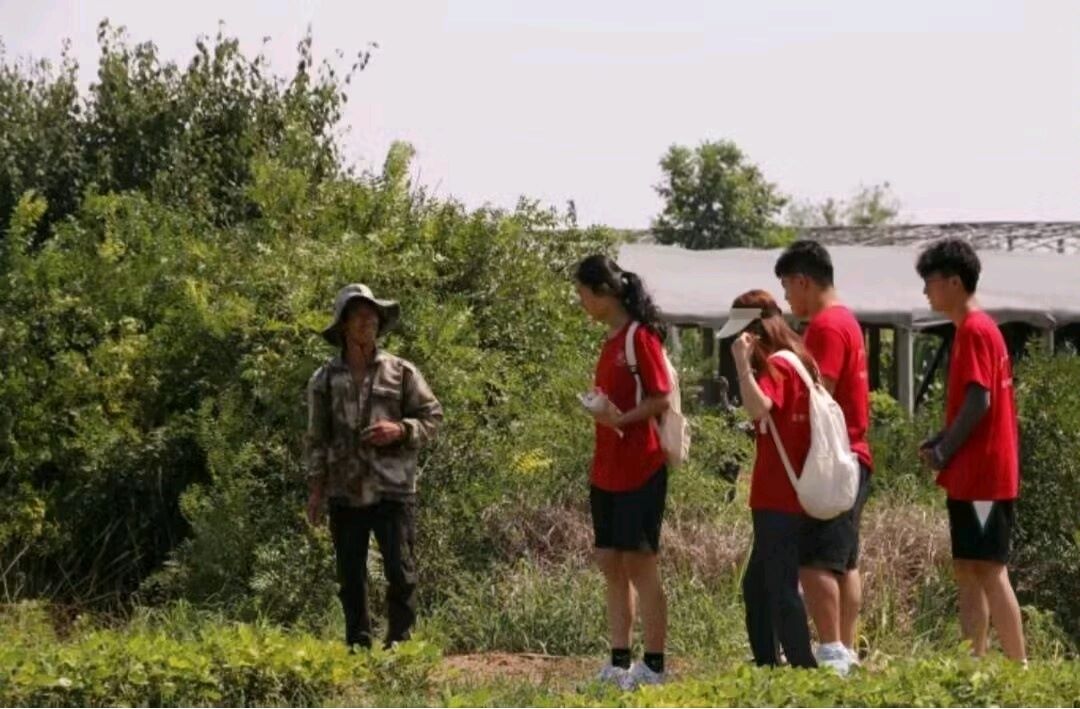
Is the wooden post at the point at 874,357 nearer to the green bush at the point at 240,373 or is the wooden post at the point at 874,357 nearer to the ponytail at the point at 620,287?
the green bush at the point at 240,373

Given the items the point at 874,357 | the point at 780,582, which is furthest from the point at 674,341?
the point at 780,582

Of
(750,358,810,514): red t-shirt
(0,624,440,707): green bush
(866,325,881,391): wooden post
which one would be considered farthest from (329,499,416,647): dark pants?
(866,325,881,391): wooden post

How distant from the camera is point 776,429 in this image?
772cm

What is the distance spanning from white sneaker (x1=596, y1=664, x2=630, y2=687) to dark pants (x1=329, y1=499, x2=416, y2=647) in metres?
0.94

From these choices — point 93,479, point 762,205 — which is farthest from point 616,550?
point 762,205

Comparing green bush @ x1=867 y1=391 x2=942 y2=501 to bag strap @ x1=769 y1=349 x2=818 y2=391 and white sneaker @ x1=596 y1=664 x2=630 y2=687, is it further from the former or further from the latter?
bag strap @ x1=769 y1=349 x2=818 y2=391

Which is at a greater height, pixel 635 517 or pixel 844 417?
pixel 844 417

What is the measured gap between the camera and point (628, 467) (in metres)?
8.24

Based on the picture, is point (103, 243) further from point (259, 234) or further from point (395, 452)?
point (395, 452)

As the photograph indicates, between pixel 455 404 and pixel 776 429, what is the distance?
277cm

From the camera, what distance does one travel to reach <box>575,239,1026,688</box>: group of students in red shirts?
7719mm

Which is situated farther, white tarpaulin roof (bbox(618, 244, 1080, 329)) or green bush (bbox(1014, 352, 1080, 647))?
white tarpaulin roof (bbox(618, 244, 1080, 329))

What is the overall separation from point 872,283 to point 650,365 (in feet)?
54.4

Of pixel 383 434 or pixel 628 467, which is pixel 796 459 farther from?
pixel 383 434
